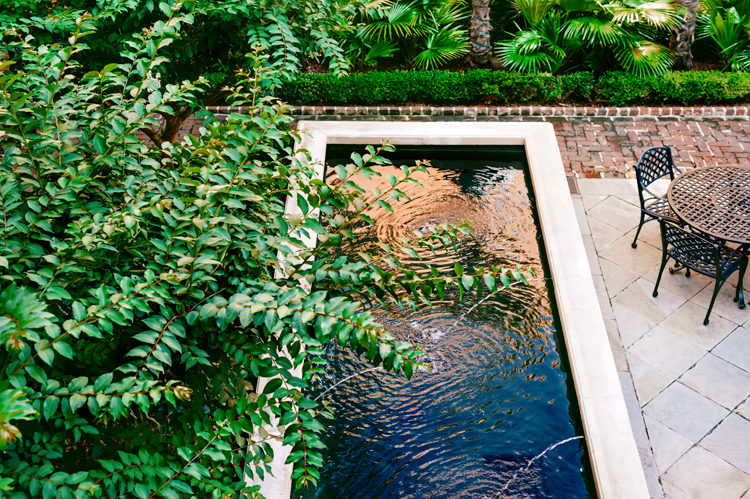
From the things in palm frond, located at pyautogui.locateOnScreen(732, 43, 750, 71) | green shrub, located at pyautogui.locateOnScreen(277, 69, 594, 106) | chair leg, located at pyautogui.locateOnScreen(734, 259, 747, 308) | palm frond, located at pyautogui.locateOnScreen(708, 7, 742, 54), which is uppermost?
palm frond, located at pyautogui.locateOnScreen(708, 7, 742, 54)

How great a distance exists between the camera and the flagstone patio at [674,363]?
3.88 metres

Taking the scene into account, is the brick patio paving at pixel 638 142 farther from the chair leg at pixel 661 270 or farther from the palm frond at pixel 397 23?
the palm frond at pixel 397 23

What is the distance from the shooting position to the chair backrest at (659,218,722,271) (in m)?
4.51

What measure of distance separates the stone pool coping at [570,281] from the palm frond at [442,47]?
2428 millimetres

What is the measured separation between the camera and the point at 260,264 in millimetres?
2230

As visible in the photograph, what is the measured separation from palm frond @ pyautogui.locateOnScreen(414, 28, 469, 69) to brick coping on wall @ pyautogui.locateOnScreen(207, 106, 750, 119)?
0.80 metres

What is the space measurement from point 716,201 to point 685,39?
13.3 ft

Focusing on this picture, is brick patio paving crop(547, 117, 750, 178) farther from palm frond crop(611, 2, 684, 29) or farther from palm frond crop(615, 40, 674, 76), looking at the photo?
palm frond crop(611, 2, 684, 29)

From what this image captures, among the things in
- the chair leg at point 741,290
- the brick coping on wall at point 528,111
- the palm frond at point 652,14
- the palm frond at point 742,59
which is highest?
the palm frond at point 652,14

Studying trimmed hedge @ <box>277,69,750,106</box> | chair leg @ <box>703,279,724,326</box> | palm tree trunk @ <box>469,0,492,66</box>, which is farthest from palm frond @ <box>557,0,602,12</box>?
chair leg @ <box>703,279,724,326</box>

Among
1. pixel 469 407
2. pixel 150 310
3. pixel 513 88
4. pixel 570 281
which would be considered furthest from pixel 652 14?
pixel 150 310

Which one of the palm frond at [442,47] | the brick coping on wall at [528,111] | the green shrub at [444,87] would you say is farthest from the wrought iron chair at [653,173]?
the palm frond at [442,47]

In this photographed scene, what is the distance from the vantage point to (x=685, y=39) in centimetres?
771

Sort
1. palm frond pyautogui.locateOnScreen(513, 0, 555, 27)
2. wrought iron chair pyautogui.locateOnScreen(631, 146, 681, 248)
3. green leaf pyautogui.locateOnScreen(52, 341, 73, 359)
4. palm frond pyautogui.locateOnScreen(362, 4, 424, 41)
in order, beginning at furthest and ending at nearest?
palm frond pyautogui.locateOnScreen(362, 4, 424, 41)
palm frond pyautogui.locateOnScreen(513, 0, 555, 27)
wrought iron chair pyautogui.locateOnScreen(631, 146, 681, 248)
green leaf pyautogui.locateOnScreen(52, 341, 73, 359)
